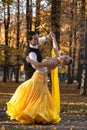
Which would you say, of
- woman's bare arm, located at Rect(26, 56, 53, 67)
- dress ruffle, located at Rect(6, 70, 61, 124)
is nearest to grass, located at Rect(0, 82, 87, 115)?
dress ruffle, located at Rect(6, 70, 61, 124)

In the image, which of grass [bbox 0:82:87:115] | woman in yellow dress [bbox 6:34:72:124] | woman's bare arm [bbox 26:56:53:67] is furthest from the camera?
grass [bbox 0:82:87:115]

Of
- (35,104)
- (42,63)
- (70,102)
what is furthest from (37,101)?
(70,102)

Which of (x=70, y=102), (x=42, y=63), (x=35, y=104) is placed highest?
(x=42, y=63)

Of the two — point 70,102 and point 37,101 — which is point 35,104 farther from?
point 70,102

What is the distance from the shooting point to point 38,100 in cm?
1027

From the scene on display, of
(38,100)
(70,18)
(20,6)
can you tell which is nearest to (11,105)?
(38,100)

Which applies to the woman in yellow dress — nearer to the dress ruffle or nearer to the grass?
the dress ruffle

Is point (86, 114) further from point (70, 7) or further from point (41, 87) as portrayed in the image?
point (70, 7)

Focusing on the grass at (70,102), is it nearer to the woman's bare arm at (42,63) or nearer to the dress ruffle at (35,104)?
the dress ruffle at (35,104)

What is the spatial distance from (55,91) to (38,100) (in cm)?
56

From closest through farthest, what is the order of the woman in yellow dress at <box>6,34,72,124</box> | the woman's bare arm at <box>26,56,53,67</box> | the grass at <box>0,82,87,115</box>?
the woman's bare arm at <box>26,56,53,67</box> < the woman in yellow dress at <box>6,34,72,124</box> < the grass at <box>0,82,87,115</box>

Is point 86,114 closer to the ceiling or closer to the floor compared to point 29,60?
closer to the floor

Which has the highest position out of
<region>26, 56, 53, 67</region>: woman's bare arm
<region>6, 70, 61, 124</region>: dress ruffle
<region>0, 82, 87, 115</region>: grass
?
<region>26, 56, 53, 67</region>: woman's bare arm

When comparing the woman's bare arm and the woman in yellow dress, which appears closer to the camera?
the woman's bare arm
